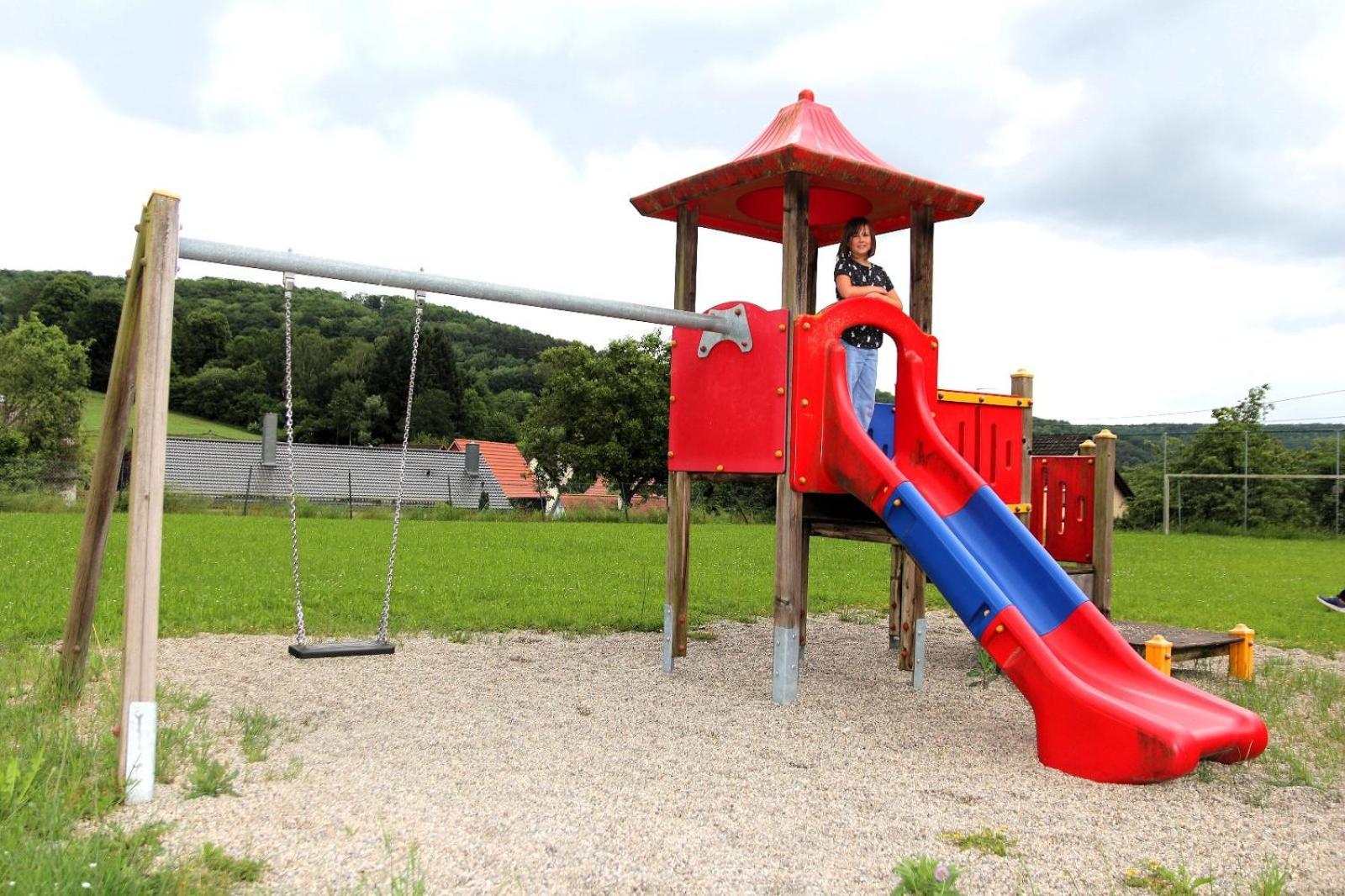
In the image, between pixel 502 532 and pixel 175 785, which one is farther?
pixel 502 532

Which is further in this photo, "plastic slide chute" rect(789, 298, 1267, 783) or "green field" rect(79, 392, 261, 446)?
"green field" rect(79, 392, 261, 446)

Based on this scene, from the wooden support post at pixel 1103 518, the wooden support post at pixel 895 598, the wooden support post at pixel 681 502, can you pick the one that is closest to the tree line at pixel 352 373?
the wooden support post at pixel 895 598

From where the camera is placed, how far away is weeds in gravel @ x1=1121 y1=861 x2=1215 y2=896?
3.02 metres

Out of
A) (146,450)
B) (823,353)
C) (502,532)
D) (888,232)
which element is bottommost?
(502,532)

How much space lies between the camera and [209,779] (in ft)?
12.3

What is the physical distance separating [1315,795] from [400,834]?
3488mm

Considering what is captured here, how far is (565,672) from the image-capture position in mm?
6254

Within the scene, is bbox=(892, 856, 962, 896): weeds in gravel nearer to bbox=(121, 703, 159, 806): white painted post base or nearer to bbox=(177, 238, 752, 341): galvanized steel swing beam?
bbox=(121, 703, 159, 806): white painted post base

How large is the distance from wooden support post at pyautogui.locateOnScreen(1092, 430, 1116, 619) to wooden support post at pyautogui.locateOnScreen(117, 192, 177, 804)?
5806mm

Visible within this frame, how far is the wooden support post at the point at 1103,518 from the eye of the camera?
706cm

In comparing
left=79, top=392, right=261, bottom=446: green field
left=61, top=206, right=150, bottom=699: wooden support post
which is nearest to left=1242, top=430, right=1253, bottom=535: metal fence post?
left=61, top=206, right=150, bottom=699: wooden support post

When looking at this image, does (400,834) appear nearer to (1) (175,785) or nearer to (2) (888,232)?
(1) (175,785)

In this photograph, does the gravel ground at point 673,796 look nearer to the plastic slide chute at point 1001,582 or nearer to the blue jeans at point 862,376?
the plastic slide chute at point 1001,582

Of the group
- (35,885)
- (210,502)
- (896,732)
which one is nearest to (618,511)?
(210,502)
